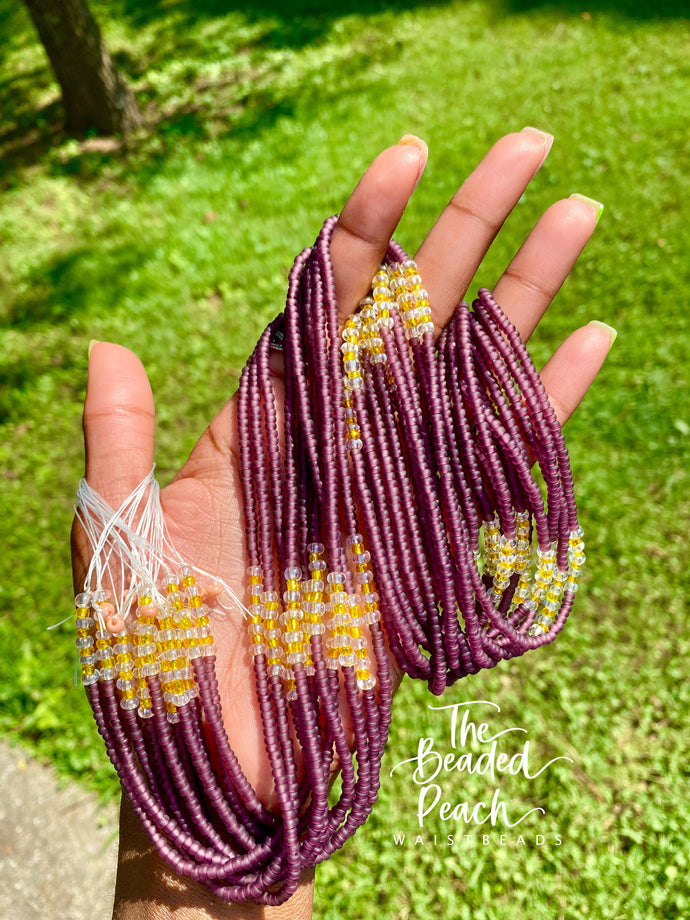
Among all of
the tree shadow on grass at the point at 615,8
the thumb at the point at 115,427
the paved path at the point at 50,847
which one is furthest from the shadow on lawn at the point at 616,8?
the paved path at the point at 50,847

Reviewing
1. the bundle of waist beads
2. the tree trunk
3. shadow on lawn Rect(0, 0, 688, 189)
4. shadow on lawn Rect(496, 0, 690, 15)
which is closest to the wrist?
the bundle of waist beads

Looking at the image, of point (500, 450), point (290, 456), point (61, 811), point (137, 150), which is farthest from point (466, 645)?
point (137, 150)

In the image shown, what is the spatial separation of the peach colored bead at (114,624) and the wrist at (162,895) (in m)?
0.61

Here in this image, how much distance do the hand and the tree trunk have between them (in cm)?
529

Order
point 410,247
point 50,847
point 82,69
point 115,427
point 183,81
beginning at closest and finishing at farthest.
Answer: point 115,427 < point 50,847 < point 410,247 < point 82,69 < point 183,81

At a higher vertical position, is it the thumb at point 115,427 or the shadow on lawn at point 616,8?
the thumb at point 115,427

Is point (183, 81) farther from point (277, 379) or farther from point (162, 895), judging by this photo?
point (162, 895)

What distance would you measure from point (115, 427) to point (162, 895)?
1520 mm

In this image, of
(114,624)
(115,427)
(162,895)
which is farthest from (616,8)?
(162,895)

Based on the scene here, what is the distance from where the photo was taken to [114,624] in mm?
2234

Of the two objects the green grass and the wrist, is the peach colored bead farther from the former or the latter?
the green grass

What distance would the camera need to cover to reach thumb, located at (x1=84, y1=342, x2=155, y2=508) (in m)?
2.41

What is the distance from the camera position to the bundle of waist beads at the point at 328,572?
217cm

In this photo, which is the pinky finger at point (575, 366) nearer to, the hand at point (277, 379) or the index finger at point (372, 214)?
the hand at point (277, 379)
